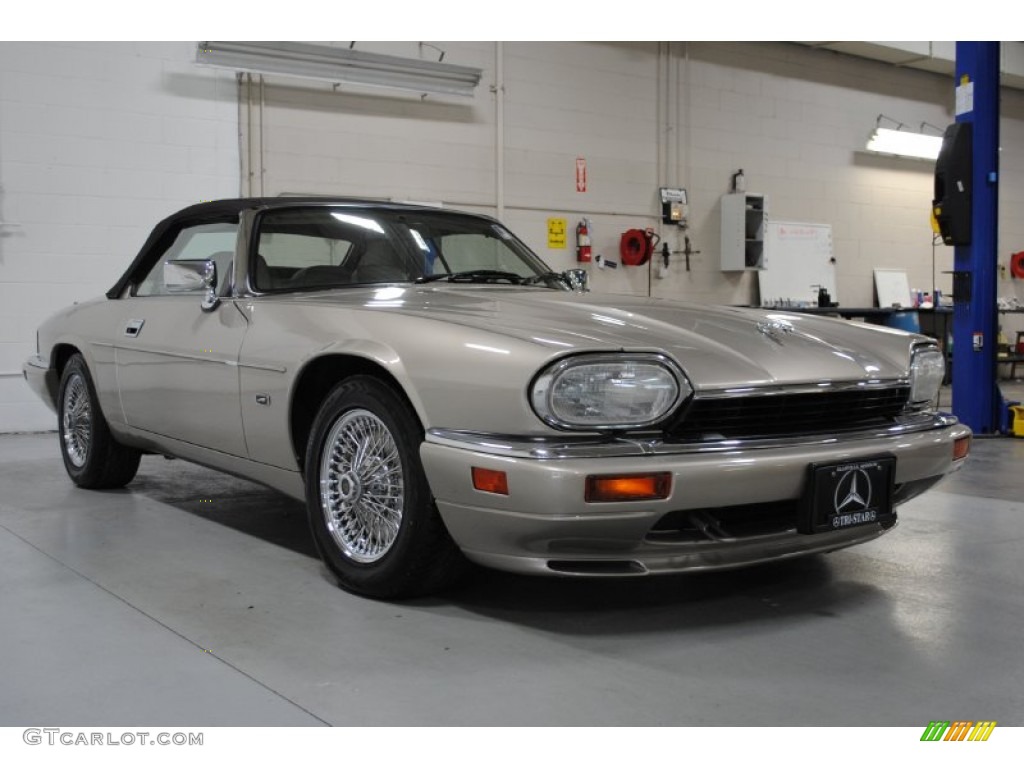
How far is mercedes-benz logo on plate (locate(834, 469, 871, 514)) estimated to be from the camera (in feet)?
8.47

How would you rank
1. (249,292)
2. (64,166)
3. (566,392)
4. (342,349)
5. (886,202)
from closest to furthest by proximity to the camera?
(566,392), (342,349), (249,292), (64,166), (886,202)

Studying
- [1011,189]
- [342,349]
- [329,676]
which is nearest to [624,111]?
[1011,189]

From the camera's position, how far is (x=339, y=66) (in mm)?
8188

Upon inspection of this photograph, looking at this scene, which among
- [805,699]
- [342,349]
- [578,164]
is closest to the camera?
[805,699]

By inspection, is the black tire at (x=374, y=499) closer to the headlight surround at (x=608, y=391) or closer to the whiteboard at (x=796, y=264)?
the headlight surround at (x=608, y=391)

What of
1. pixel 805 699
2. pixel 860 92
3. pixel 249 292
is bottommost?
pixel 805 699

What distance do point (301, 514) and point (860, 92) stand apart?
10.3 metres

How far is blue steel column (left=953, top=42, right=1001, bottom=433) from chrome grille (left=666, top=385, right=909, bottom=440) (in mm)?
4261

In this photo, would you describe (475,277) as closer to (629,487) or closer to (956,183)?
(629,487)

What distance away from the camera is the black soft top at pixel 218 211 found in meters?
3.69

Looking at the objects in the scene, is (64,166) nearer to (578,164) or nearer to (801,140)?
(578,164)

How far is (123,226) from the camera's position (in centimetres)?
757

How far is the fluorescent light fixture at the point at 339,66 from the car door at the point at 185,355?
12.5 feet

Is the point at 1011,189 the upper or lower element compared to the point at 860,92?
lower
